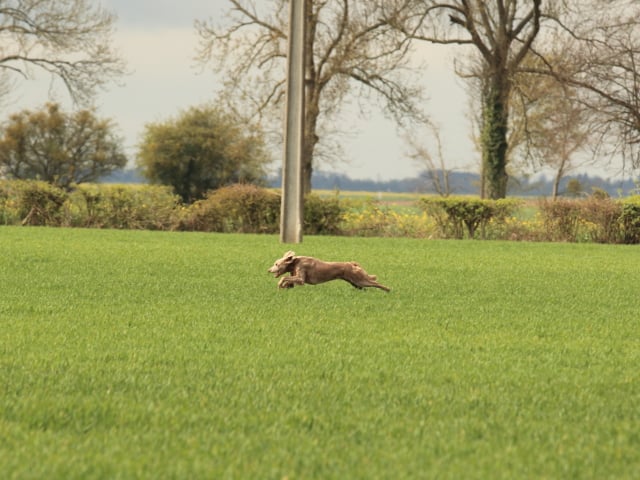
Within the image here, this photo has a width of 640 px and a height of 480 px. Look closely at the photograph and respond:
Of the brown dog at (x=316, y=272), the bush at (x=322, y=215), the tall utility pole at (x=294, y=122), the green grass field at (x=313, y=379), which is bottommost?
the green grass field at (x=313, y=379)

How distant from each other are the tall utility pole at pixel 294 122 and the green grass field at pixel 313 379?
818 centimetres

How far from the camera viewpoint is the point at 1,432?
4520mm

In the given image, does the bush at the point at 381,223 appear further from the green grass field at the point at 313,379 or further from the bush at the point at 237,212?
the green grass field at the point at 313,379

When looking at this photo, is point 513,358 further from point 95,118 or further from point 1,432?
point 95,118

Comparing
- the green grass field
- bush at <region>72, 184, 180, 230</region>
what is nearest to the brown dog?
the green grass field

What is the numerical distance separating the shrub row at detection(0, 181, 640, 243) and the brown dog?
13.2 meters

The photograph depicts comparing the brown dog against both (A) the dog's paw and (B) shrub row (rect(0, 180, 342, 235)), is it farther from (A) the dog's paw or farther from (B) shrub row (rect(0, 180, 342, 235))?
(B) shrub row (rect(0, 180, 342, 235))

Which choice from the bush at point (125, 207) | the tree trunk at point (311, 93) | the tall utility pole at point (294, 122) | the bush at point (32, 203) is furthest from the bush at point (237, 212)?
the tree trunk at point (311, 93)

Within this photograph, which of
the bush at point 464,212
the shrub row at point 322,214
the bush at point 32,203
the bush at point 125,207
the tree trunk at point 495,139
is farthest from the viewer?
the tree trunk at point 495,139

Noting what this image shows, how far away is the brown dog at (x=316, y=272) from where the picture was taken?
10938 millimetres

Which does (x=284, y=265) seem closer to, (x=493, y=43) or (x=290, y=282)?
(x=290, y=282)

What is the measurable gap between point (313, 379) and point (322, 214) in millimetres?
18915

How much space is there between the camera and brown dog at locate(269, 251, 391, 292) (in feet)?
35.9

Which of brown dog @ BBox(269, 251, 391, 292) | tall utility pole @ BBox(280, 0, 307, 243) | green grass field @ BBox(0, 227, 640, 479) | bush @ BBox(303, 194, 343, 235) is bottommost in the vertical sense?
green grass field @ BBox(0, 227, 640, 479)
